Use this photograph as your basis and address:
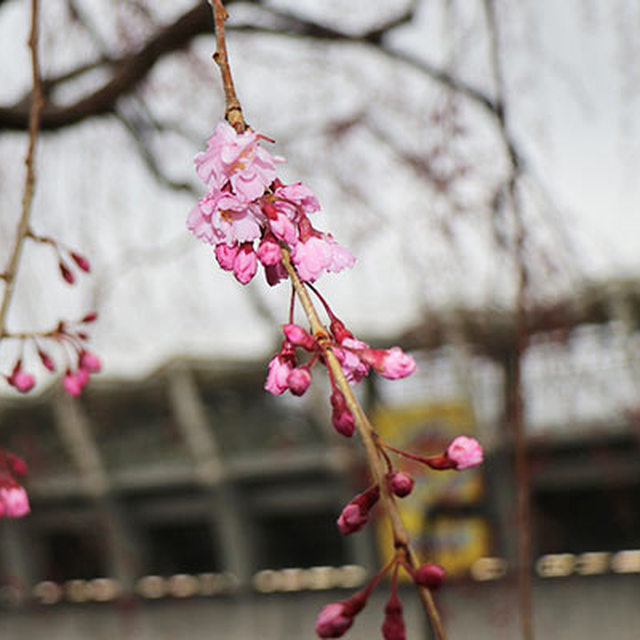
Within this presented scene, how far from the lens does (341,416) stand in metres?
0.38

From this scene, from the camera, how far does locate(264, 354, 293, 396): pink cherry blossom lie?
0.42 metres

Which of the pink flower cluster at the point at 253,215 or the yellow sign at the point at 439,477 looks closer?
the pink flower cluster at the point at 253,215

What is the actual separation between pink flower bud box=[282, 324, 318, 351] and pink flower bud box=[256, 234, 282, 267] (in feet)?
0.10

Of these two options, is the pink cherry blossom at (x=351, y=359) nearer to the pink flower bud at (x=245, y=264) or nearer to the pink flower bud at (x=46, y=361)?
the pink flower bud at (x=245, y=264)

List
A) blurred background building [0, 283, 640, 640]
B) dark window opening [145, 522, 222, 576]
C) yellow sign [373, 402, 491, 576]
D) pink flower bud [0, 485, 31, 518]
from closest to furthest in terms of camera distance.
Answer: pink flower bud [0, 485, 31, 518] → yellow sign [373, 402, 491, 576] → blurred background building [0, 283, 640, 640] → dark window opening [145, 522, 222, 576]

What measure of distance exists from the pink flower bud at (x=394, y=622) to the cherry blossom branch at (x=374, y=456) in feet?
0.06

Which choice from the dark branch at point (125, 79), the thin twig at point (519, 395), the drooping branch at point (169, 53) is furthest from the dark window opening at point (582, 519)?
the thin twig at point (519, 395)

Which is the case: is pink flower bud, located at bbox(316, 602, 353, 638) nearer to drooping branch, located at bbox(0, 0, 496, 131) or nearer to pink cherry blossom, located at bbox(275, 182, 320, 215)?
pink cherry blossom, located at bbox(275, 182, 320, 215)

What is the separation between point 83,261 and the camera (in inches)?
33.9

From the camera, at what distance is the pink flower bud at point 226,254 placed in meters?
0.46

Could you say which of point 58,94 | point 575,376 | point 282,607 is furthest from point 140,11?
point 282,607

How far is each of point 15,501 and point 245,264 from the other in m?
0.31

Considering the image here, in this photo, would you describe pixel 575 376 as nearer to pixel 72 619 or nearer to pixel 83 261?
pixel 83 261

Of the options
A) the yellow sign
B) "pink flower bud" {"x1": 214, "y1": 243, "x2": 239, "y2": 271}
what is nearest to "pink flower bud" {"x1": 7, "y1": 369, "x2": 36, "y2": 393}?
"pink flower bud" {"x1": 214, "y1": 243, "x2": 239, "y2": 271}
